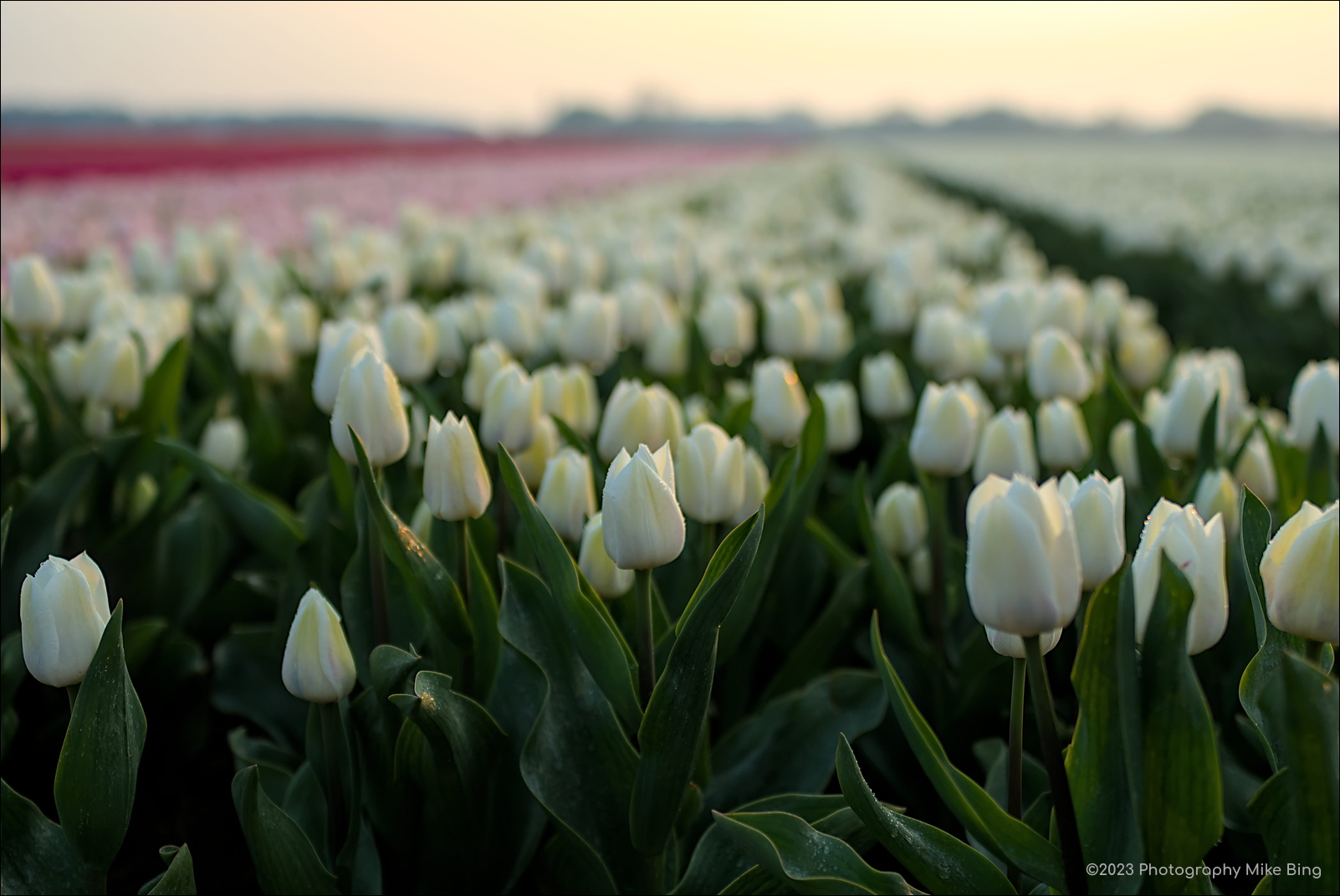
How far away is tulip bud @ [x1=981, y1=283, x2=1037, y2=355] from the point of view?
7.21 ft

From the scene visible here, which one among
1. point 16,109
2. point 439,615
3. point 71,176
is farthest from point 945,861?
point 71,176

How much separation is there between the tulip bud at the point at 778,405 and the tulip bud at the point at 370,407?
0.68 meters

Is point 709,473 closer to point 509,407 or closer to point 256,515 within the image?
point 509,407

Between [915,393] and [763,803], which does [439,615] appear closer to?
[763,803]

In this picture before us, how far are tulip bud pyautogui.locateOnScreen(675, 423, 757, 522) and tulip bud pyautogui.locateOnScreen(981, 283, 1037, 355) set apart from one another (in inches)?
44.9

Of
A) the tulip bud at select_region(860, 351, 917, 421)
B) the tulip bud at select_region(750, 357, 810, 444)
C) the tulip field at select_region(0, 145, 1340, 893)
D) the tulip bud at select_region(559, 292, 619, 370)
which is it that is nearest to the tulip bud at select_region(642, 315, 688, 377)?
the tulip field at select_region(0, 145, 1340, 893)

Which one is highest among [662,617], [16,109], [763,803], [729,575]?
[16,109]

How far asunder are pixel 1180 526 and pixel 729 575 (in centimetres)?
39

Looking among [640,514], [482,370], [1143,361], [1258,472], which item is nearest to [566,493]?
[640,514]

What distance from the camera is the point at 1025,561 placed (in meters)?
0.75

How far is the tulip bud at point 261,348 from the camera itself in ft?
7.11

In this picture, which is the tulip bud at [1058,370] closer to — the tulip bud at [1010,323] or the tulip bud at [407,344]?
the tulip bud at [1010,323]

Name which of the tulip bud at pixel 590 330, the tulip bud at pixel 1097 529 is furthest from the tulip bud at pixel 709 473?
the tulip bud at pixel 590 330

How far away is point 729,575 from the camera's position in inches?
35.5
